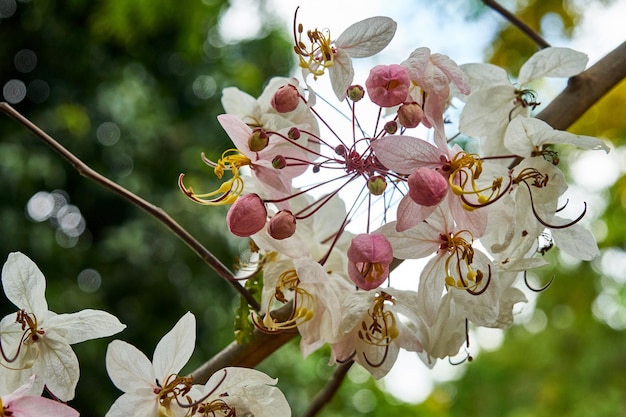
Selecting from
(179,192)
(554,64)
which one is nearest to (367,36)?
(554,64)

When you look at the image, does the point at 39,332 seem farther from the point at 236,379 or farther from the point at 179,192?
the point at 179,192

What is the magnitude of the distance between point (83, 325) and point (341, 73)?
14 cm

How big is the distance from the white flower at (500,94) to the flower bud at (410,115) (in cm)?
7

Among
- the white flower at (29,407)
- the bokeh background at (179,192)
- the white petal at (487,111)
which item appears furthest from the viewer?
the bokeh background at (179,192)

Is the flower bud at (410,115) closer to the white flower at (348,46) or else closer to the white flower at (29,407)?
the white flower at (348,46)

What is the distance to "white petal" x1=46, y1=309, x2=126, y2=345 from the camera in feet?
1.05

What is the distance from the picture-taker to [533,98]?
1.35 ft

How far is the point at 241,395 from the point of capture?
12.5 inches

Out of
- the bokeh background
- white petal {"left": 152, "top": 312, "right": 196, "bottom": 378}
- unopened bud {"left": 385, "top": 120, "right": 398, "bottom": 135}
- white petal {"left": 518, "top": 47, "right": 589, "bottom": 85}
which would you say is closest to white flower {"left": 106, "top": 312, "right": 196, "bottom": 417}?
white petal {"left": 152, "top": 312, "right": 196, "bottom": 378}

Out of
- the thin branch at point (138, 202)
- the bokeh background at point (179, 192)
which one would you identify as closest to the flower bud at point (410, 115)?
the thin branch at point (138, 202)

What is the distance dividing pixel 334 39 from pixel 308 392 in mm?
1466

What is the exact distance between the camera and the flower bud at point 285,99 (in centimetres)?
36

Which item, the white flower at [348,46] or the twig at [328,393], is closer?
the white flower at [348,46]

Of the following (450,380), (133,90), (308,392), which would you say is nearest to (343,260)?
(308,392)
